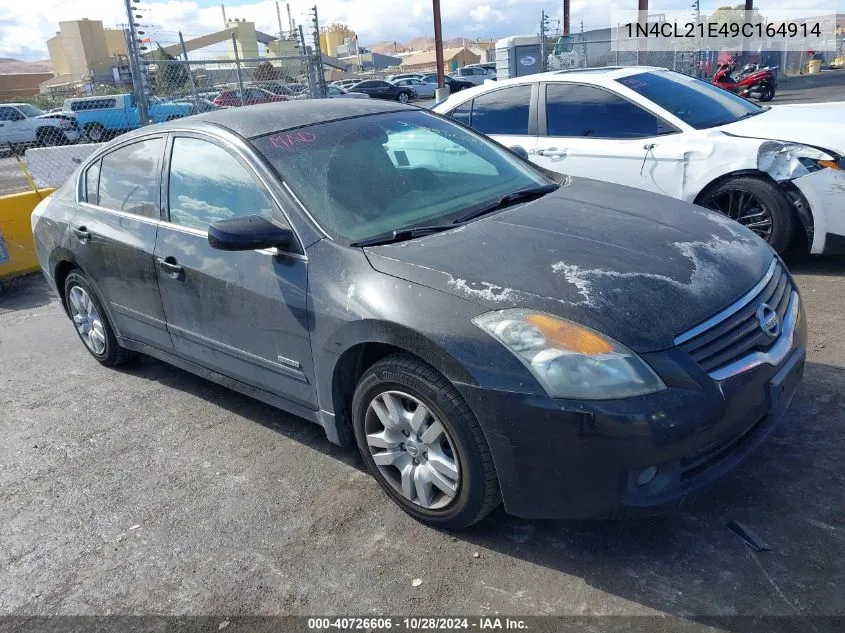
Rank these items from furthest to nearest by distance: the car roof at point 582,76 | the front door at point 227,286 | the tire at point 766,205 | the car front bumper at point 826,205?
the car roof at point 582,76 < the tire at point 766,205 < the car front bumper at point 826,205 < the front door at point 227,286

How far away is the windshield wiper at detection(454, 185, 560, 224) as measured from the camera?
3.28 metres

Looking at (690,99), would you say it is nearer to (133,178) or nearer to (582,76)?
(582,76)

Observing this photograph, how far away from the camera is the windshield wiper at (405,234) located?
300 centimetres

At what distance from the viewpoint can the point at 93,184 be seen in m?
4.48

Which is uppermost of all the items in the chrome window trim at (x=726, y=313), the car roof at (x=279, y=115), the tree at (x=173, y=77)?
the tree at (x=173, y=77)

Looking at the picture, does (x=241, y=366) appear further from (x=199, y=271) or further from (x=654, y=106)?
(x=654, y=106)

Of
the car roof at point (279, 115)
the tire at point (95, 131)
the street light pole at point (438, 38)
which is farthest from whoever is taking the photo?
the street light pole at point (438, 38)

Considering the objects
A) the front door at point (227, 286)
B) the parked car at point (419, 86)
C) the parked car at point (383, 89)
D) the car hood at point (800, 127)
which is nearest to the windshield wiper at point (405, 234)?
the front door at point (227, 286)

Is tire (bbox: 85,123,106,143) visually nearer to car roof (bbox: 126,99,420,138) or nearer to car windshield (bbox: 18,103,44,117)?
car windshield (bbox: 18,103,44,117)

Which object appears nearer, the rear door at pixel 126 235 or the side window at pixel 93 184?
Result: the rear door at pixel 126 235

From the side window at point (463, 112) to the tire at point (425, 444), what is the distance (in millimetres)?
4450

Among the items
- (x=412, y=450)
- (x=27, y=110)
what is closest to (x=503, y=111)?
(x=412, y=450)

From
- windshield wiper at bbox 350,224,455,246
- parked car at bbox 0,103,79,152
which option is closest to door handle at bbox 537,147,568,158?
windshield wiper at bbox 350,224,455,246

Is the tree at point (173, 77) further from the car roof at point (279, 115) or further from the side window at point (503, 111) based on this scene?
the car roof at point (279, 115)
